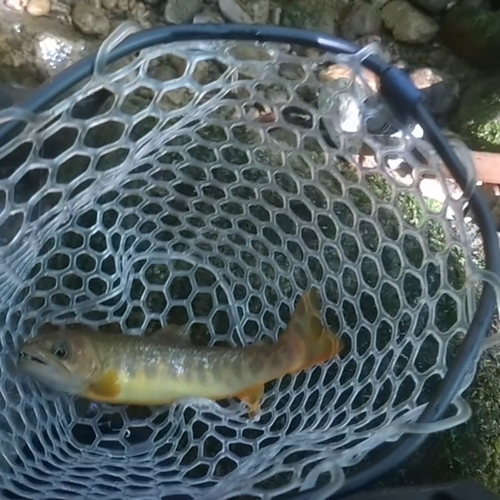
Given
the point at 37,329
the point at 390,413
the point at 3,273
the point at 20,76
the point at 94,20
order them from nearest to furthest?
the point at 390,413, the point at 3,273, the point at 37,329, the point at 20,76, the point at 94,20

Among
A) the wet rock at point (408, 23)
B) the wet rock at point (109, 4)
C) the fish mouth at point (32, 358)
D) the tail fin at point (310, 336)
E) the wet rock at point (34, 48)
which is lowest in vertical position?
the wet rock at point (408, 23)

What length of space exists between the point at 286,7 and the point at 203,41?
74 centimetres

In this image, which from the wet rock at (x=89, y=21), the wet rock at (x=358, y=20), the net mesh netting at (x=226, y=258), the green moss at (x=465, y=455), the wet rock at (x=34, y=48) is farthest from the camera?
the wet rock at (x=358, y=20)

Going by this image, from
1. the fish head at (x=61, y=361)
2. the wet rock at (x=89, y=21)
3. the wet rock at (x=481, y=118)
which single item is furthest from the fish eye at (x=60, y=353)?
the wet rock at (x=481, y=118)

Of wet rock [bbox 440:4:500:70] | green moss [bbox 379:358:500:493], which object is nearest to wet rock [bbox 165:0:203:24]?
wet rock [bbox 440:4:500:70]

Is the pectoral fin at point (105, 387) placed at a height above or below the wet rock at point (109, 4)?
below

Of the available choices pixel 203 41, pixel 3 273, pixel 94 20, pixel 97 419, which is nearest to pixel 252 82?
pixel 203 41

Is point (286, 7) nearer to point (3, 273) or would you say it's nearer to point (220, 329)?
point (220, 329)

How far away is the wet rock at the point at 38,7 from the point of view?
1.28m

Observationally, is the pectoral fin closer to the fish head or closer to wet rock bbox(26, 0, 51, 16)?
the fish head

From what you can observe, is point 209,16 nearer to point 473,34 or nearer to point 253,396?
point 473,34

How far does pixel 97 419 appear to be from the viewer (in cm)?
93

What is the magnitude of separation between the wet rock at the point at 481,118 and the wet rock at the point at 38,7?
749 mm

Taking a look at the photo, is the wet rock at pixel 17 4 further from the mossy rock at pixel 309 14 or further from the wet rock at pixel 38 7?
the mossy rock at pixel 309 14
